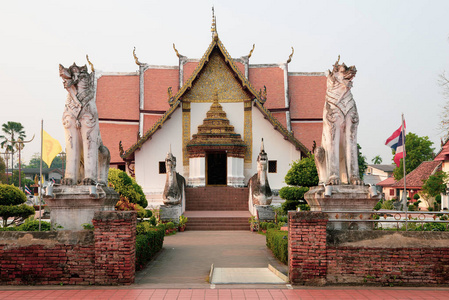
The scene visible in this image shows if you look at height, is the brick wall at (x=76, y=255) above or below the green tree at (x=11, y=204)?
below

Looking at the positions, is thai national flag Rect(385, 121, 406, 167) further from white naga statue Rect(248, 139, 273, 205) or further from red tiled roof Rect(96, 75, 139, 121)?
red tiled roof Rect(96, 75, 139, 121)

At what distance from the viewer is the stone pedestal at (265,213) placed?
1914 centimetres

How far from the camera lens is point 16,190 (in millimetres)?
16734

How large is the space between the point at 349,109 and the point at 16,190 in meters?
11.7

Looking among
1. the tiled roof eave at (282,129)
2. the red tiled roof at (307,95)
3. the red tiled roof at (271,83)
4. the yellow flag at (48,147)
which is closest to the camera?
the yellow flag at (48,147)

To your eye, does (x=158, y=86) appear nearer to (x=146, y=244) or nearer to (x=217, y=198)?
(x=217, y=198)

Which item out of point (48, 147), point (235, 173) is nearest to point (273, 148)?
point (235, 173)

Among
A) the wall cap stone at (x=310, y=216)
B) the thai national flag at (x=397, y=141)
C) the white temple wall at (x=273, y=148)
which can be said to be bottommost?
the wall cap stone at (x=310, y=216)

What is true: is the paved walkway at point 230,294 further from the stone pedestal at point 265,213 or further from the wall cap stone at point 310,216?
the stone pedestal at point 265,213

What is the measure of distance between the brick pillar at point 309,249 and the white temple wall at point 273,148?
17.4 metres

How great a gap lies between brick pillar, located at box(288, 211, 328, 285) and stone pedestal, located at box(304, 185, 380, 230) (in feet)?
4.54

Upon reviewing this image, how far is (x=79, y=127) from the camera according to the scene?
9.73 metres

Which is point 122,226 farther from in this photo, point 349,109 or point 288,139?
point 288,139

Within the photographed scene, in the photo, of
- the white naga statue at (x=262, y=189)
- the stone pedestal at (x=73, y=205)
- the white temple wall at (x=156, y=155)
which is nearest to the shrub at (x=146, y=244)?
the stone pedestal at (x=73, y=205)
